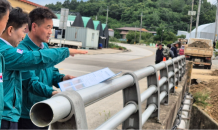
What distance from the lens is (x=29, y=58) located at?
1961 mm

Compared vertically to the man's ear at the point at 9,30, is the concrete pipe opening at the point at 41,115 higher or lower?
lower

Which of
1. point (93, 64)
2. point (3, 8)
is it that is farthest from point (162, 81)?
point (93, 64)

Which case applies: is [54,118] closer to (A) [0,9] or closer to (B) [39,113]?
(B) [39,113]

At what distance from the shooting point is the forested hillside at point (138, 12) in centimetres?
13888

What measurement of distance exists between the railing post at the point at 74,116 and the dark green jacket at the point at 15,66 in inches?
28.4

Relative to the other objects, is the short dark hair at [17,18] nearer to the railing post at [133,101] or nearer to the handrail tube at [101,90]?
the handrail tube at [101,90]

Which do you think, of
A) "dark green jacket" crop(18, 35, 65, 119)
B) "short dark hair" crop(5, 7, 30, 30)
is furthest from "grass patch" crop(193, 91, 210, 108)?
"short dark hair" crop(5, 7, 30, 30)

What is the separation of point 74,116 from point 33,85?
1137mm

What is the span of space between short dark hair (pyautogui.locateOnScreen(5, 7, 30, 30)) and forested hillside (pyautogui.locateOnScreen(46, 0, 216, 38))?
5240 inches

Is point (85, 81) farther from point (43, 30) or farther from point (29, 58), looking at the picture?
point (43, 30)

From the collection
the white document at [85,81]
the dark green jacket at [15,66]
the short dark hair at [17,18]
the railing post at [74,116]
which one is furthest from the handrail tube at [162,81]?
the railing post at [74,116]

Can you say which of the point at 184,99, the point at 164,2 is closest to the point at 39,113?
the point at 184,99

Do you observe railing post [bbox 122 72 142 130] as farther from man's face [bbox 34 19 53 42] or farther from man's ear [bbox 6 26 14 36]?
man's ear [bbox 6 26 14 36]

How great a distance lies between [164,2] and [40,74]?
170079 mm
